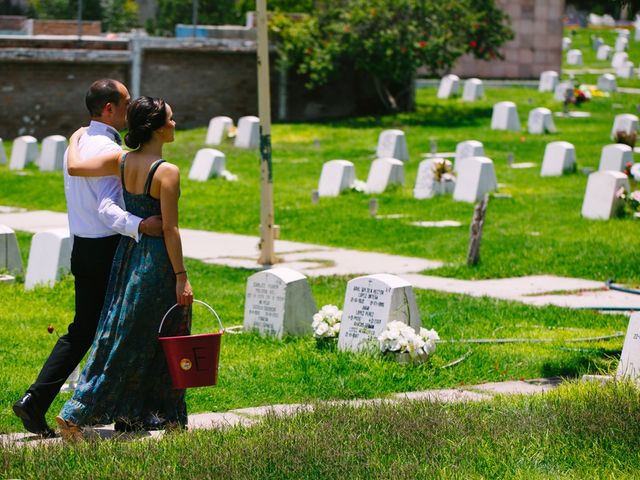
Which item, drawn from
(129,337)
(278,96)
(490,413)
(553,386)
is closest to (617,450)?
(490,413)

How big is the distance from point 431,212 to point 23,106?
15.1 meters

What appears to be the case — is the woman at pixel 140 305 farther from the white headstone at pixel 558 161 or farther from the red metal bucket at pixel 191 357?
the white headstone at pixel 558 161

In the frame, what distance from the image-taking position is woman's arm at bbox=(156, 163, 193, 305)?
294 inches

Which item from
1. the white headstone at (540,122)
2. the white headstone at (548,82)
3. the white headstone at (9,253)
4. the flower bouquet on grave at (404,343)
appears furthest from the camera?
the white headstone at (548,82)

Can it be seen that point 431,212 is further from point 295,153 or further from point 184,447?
point 184,447

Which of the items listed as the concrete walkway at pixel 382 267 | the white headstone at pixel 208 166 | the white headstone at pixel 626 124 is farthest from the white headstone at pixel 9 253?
the white headstone at pixel 626 124

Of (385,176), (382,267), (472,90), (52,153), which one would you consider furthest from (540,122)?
(382,267)

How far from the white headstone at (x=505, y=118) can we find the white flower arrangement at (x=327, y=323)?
21524 mm

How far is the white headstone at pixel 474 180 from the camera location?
2064 centimetres

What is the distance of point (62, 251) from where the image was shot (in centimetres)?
1360

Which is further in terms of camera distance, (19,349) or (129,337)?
(19,349)

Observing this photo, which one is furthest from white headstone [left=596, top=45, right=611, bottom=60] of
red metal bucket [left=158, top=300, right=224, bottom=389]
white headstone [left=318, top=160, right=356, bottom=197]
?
red metal bucket [left=158, top=300, right=224, bottom=389]

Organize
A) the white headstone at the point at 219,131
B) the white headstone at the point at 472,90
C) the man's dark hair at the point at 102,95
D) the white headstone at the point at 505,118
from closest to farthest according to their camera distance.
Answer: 1. the man's dark hair at the point at 102,95
2. the white headstone at the point at 219,131
3. the white headstone at the point at 505,118
4. the white headstone at the point at 472,90

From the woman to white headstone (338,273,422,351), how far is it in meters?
2.73
